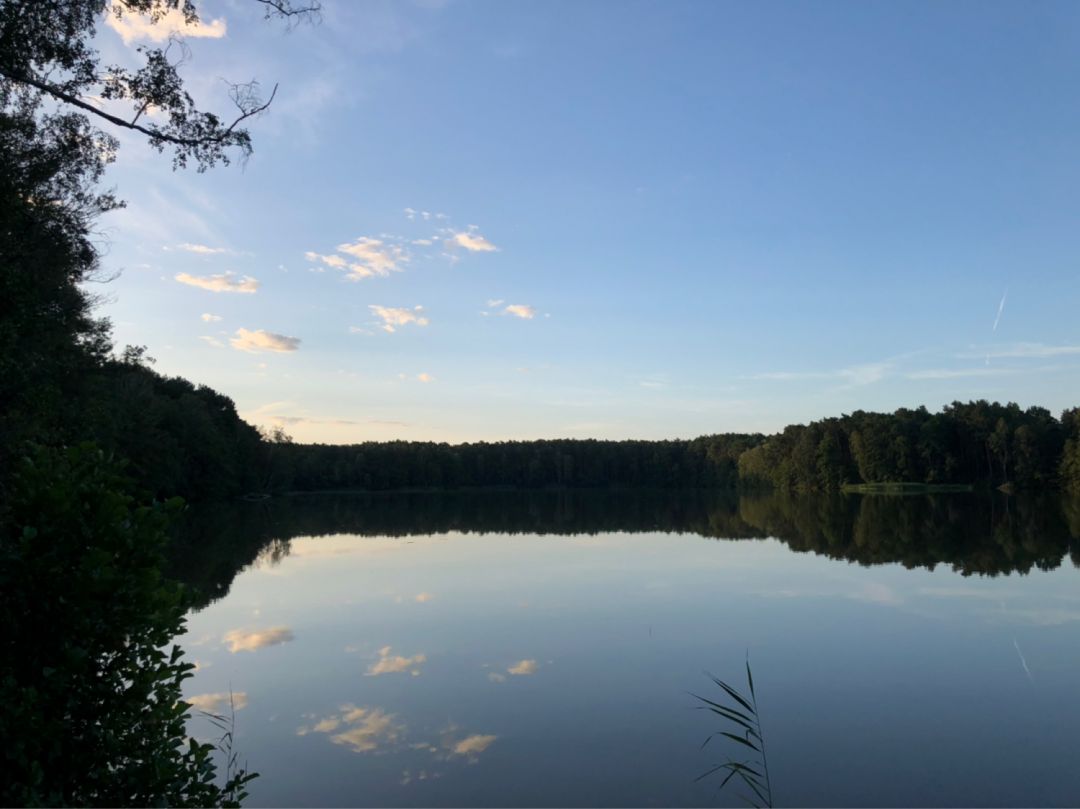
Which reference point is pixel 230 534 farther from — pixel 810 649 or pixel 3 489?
pixel 810 649

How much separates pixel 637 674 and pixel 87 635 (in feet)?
25.9

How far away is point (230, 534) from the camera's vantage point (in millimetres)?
33188

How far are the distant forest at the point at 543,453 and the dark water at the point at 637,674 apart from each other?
8077 millimetres

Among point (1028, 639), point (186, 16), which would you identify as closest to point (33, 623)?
point (186, 16)

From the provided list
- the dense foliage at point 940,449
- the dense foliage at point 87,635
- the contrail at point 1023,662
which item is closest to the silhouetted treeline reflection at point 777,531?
the contrail at point 1023,662

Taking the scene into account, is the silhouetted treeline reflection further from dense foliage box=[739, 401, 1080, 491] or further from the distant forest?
dense foliage box=[739, 401, 1080, 491]

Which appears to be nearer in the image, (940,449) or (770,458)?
(940,449)

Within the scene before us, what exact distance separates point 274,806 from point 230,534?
2897cm

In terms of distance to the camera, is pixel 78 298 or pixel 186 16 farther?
pixel 78 298

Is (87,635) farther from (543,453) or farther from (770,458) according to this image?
(543,453)

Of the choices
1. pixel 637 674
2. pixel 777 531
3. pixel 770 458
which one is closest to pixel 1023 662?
pixel 637 674

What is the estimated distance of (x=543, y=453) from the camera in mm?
121562

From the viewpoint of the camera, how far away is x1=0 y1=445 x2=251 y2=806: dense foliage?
384 centimetres

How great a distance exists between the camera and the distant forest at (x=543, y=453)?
43781mm
